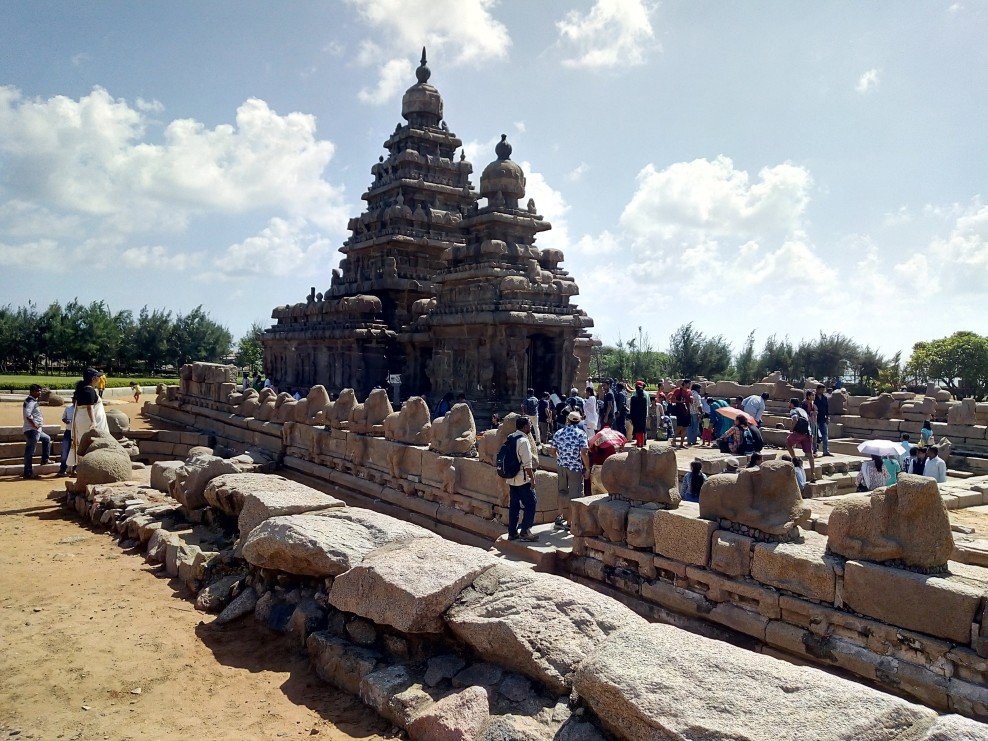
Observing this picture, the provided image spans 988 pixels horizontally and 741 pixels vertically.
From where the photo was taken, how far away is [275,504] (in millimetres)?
5789

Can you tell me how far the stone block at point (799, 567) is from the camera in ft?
13.6

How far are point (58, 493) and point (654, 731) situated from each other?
11038 mm

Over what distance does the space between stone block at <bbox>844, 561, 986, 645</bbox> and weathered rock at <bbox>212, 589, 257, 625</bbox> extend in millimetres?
4293

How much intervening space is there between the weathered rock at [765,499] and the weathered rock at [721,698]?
1.92 metres

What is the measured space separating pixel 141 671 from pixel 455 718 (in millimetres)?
2500

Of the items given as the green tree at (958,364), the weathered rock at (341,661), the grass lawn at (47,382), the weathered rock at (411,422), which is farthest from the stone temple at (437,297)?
the green tree at (958,364)

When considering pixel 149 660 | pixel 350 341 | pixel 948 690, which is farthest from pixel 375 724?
pixel 350 341

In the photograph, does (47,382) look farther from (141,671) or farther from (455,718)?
(455,718)

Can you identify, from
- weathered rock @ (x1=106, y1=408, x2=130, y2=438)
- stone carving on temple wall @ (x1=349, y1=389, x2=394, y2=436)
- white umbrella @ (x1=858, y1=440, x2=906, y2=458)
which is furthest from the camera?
weathered rock @ (x1=106, y1=408, x2=130, y2=438)

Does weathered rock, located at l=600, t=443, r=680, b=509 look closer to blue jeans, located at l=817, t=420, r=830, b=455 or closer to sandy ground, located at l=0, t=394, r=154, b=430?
blue jeans, located at l=817, t=420, r=830, b=455

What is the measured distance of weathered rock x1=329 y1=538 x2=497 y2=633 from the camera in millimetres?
3693

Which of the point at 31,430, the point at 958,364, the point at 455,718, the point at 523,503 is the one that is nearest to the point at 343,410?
the point at 523,503

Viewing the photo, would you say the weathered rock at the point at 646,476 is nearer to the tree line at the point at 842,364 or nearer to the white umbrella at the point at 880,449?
the white umbrella at the point at 880,449

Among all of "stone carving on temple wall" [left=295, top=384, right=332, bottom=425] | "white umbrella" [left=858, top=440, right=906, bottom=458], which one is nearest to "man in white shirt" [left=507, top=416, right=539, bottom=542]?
"white umbrella" [left=858, top=440, right=906, bottom=458]
